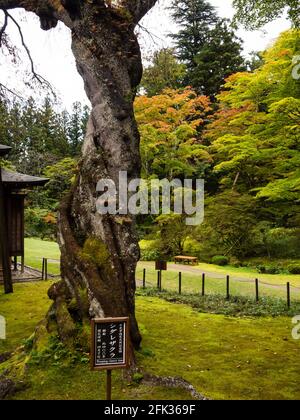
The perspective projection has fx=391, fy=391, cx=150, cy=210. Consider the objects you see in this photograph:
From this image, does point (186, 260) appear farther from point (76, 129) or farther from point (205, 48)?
point (76, 129)

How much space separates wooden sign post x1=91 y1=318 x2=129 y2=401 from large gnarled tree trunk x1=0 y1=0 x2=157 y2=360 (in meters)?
1.48

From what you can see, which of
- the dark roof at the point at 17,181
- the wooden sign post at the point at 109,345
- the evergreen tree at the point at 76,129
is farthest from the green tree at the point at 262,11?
the evergreen tree at the point at 76,129

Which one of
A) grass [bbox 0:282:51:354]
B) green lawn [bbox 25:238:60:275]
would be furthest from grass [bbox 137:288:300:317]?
green lawn [bbox 25:238:60:275]

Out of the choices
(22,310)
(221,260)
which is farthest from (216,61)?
(22,310)

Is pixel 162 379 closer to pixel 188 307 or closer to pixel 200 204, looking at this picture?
pixel 188 307

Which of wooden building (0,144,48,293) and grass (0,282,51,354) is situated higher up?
wooden building (0,144,48,293)

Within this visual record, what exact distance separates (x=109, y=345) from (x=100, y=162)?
3462 millimetres

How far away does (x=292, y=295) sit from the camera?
1348 cm

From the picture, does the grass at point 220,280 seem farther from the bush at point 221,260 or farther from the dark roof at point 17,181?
the dark roof at point 17,181

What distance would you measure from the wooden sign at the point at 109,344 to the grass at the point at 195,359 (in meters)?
0.79

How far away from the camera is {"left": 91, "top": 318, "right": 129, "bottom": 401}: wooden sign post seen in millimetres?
4812

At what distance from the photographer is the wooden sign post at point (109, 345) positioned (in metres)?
4.81

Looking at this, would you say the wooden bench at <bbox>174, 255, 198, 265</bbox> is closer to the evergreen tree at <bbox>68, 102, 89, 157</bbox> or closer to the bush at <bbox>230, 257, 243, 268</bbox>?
the bush at <bbox>230, 257, 243, 268</bbox>
